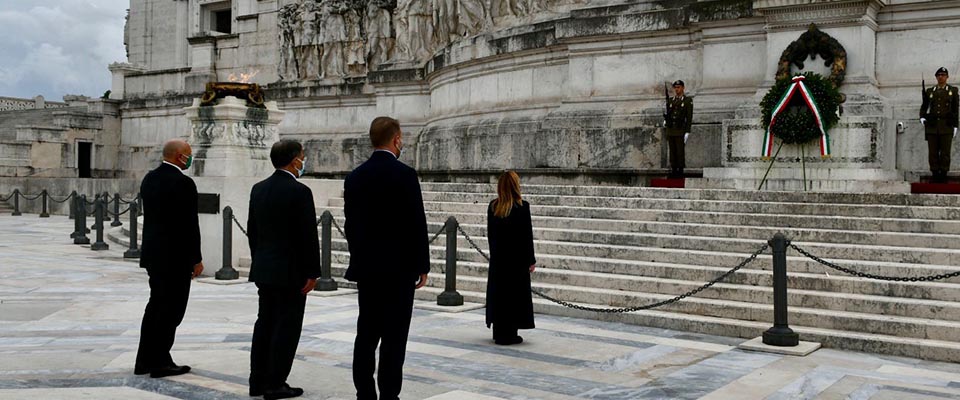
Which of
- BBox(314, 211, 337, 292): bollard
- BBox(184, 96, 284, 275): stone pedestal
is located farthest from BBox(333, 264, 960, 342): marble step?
BBox(184, 96, 284, 275): stone pedestal

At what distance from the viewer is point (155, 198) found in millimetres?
6938

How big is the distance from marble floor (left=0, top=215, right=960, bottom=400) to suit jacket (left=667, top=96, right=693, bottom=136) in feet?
19.2

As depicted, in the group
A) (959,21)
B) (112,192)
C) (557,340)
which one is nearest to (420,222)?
(557,340)

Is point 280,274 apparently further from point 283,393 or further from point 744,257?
point 744,257

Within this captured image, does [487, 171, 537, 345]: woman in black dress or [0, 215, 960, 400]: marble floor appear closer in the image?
[0, 215, 960, 400]: marble floor

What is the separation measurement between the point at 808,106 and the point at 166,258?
1017 centimetres

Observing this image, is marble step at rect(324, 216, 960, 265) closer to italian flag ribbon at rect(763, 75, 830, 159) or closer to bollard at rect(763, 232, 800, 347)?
bollard at rect(763, 232, 800, 347)

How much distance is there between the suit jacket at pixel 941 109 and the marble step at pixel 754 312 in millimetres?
5511

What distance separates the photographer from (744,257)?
1011 centimetres

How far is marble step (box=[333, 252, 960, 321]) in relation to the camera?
28.2 feet

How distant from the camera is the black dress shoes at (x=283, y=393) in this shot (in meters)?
6.12

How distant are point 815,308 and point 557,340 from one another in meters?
2.66

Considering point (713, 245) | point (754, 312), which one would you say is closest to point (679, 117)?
point (713, 245)

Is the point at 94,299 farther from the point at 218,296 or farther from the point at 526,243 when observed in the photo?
the point at 526,243
